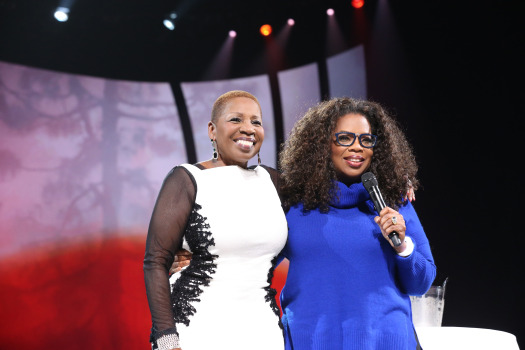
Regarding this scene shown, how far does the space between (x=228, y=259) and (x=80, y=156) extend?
137 inches

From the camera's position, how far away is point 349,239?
1807 millimetres

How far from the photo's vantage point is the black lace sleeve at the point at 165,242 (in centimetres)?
157

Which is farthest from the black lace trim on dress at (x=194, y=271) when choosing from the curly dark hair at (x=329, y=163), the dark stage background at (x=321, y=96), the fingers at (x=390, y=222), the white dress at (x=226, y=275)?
the dark stage background at (x=321, y=96)

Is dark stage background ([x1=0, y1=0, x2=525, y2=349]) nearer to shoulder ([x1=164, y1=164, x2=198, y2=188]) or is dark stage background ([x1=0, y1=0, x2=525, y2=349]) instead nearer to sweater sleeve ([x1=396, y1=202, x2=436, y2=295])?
sweater sleeve ([x1=396, y1=202, x2=436, y2=295])

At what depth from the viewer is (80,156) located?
4793mm

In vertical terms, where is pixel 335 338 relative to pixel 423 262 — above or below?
below

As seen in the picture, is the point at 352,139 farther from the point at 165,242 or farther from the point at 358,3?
the point at 358,3

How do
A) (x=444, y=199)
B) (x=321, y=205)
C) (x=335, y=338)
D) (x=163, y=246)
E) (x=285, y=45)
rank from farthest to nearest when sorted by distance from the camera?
(x=285, y=45) → (x=444, y=199) → (x=321, y=205) → (x=335, y=338) → (x=163, y=246)

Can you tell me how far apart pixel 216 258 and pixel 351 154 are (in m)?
0.59

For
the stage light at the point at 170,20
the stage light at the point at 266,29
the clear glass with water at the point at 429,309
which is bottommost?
the clear glass with water at the point at 429,309

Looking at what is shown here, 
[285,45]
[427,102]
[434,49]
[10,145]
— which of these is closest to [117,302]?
[10,145]

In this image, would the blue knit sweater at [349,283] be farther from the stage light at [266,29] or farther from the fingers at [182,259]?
the stage light at [266,29]

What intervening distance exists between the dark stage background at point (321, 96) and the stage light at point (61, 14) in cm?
7

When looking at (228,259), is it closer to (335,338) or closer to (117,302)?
(335,338)
